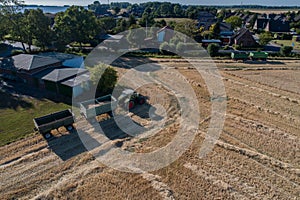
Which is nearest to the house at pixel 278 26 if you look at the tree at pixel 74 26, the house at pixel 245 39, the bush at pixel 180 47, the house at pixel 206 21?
the house at pixel 206 21

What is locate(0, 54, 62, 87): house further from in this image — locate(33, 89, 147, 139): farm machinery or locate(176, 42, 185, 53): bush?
locate(176, 42, 185, 53): bush

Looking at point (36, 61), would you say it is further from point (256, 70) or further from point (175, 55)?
point (256, 70)

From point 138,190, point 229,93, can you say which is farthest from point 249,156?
point 229,93

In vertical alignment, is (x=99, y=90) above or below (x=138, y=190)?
above

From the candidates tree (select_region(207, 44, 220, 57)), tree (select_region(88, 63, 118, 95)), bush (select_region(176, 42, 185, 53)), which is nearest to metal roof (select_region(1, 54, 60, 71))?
tree (select_region(88, 63, 118, 95))

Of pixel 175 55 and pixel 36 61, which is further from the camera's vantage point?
pixel 175 55

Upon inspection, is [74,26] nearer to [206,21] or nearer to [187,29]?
[187,29]

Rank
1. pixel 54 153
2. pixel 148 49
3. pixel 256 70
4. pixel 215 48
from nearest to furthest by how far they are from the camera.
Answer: pixel 54 153
pixel 256 70
pixel 215 48
pixel 148 49
